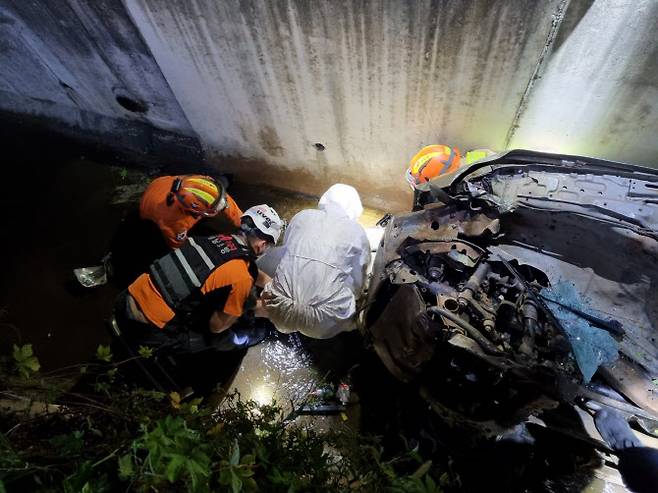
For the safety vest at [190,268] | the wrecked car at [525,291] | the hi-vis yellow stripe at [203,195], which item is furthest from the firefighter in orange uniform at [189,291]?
the wrecked car at [525,291]

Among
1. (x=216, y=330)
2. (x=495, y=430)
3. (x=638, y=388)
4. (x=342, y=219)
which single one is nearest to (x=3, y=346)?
(x=216, y=330)

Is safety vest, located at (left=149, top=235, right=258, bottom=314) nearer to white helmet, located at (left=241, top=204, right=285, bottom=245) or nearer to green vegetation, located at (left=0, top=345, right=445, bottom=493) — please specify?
white helmet, located at (left=241, top=204, right=285, bottom=245)

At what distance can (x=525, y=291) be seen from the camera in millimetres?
2426

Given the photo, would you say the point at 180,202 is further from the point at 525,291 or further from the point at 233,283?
the point at 525,291

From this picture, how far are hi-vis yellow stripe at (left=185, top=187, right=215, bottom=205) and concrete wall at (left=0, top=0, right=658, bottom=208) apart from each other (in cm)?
120

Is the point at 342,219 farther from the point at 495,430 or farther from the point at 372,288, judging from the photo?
the point at 495,430

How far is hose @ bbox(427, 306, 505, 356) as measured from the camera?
2.23m

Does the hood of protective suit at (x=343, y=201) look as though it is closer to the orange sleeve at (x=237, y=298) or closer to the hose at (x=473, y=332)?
the orange sleeve at (x=237, y=298)

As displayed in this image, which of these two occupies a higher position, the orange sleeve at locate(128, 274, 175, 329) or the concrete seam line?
the concrete seam line

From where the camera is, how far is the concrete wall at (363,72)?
2816 millimetres

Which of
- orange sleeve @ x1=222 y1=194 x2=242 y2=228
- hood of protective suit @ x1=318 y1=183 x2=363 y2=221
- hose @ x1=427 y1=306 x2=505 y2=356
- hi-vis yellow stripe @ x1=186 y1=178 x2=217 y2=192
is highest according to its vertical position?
hose @ x1=427 y1=306 x2=505 y2=356

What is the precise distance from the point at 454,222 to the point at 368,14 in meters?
1.81

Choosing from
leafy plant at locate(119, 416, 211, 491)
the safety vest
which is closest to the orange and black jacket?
the safety vest

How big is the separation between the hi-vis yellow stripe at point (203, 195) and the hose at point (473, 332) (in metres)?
2.59
